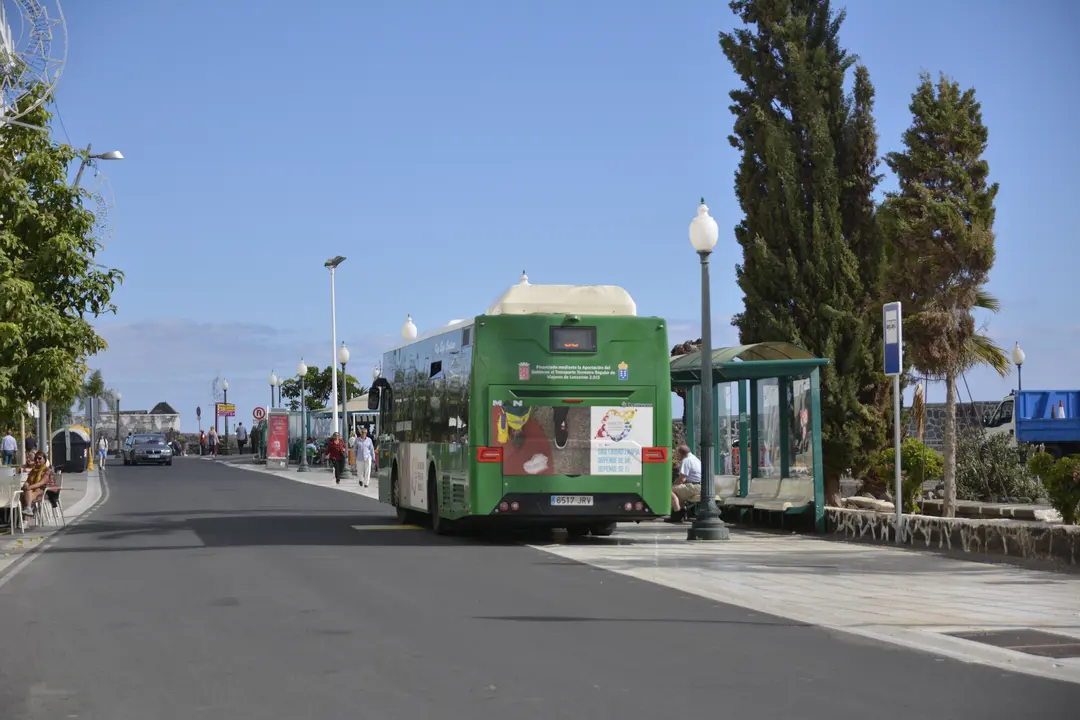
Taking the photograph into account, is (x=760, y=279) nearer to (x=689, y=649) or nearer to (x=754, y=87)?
(x=754, y=87)

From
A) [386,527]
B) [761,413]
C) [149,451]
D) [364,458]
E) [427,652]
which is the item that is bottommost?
[386,527]

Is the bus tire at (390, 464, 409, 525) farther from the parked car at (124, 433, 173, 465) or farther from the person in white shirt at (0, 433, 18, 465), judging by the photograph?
the parked car at (124, 433, 173, 465)

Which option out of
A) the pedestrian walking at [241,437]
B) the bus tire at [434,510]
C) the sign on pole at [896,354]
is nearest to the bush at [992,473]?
the sign on pole at [896,354]

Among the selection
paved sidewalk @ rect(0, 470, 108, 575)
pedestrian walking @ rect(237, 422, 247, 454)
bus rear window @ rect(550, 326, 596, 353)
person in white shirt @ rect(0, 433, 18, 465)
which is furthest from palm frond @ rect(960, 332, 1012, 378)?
pedestrian walking @ rect(237, 422, 247, 454)

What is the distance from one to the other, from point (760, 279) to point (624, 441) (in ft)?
24.4

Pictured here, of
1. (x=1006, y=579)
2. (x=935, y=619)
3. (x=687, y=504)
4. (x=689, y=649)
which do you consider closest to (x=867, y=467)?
(x=687, y=504)

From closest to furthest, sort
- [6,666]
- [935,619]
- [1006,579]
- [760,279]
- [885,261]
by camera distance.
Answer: [6,666], [935,619], [1006,579], [885,261], [760,279]

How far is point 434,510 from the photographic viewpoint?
22.2 m

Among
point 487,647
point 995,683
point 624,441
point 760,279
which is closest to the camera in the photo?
point 995,683

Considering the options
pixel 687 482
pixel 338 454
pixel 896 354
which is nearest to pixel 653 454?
pixel 896 354

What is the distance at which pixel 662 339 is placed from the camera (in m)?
20.2

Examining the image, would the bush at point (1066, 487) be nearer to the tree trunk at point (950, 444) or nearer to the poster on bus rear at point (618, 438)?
the tree trunk at point (950, 444)

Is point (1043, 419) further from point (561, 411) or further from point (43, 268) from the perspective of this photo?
point (43, 268)

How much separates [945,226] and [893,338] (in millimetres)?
2369
